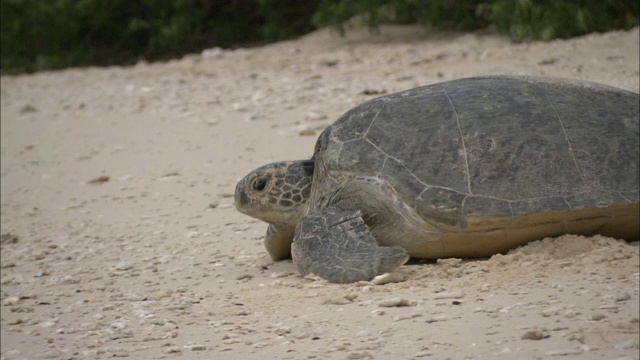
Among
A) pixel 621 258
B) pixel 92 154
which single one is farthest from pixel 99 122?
pixel 621 258

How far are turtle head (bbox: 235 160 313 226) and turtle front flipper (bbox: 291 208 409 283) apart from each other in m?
0.31

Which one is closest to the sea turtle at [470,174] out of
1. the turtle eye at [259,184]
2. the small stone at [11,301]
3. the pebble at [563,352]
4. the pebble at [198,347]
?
the turtle eye at [259,184]

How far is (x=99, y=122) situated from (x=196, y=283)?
503 cm

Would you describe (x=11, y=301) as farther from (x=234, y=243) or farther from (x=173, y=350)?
(x=173, y=350)

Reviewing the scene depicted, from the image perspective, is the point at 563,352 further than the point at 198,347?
No

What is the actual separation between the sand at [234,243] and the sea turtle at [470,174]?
4.5 inches

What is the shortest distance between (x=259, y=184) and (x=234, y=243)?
0.76m

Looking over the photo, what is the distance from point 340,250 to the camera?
177 inches

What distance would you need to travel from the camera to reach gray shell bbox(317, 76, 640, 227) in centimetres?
433

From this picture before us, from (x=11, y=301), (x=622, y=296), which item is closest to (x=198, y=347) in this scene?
(x=622, y=296)

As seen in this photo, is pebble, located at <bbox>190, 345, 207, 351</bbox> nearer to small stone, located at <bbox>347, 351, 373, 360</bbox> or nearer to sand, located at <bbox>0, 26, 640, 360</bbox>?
sand, located at <bbox>0, 26, 640, 360</bbox>

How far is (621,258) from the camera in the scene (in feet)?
13.1

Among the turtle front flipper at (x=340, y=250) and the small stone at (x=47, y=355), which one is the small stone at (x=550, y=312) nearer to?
the turtle front flipper at (x=340, y=250)

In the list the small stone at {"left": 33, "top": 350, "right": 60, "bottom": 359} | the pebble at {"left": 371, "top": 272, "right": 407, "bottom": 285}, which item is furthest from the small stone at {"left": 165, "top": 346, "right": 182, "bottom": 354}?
the pebble at {"left": 371, "top": 272, "right": 407, "bottom": 285}
